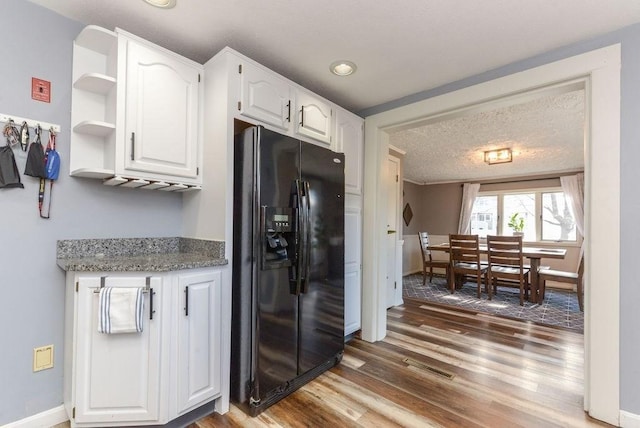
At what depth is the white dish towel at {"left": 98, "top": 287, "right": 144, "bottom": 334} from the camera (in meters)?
1.38

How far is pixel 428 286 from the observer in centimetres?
541

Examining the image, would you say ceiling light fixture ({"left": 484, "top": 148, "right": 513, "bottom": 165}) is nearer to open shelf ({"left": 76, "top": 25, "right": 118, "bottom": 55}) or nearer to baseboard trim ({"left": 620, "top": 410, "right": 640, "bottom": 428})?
baseboard trim ({"left": 620, "top": 410, "right": 640, "bottom": 428})

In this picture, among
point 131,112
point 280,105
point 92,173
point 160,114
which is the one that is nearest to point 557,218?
point 280,105

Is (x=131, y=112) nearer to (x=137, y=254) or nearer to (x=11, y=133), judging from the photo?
(x=11, y=133)

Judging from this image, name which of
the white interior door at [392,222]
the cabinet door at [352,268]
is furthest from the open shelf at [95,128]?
the white interior door at [392,222]

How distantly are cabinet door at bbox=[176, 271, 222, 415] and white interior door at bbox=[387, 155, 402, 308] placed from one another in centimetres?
266

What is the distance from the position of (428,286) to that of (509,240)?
1.65m

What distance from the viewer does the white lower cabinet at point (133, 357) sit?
1.43 meters

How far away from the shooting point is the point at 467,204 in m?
6.70

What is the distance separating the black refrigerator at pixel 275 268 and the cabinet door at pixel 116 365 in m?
0.45

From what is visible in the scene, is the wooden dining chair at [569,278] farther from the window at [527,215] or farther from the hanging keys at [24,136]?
the hanging keys at [24,136]

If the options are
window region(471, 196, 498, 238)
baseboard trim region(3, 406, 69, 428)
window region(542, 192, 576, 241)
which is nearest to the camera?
baseboard trim region(3, 406, 69, 428)

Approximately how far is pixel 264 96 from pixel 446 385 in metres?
2.38

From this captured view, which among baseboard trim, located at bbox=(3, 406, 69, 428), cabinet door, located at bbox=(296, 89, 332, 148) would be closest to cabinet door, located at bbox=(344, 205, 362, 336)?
cabinet door, located at bbox=(296, 89, 332, 148)
